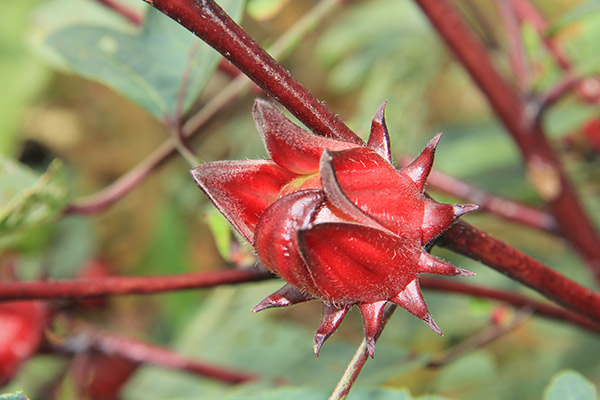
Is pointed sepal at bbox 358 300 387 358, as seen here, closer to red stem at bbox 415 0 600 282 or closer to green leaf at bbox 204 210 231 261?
green leaf at bbox 204 210 231 261

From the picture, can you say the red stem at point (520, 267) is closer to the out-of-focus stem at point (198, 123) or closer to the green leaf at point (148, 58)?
the green leaf at point (148, 58)

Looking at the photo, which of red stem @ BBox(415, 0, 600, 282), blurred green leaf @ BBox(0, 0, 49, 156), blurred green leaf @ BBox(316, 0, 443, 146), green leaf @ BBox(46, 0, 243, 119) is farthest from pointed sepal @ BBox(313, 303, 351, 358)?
blurred green leaf @ BBox(0, 0, 49, 156)

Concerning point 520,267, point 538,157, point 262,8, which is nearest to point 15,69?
point 262,8

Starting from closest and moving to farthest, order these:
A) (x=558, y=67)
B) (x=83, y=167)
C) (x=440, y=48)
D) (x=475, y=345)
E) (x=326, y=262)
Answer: (x=326, y=262) → (x=475, y=345) → (x=558, y=67) → (x=440, y=48) → (x=83, y=167)

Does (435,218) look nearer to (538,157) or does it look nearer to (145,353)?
(538,157)

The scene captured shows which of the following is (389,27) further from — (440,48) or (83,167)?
(83,167)

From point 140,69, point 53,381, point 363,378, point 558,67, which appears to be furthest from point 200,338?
point 558,67
